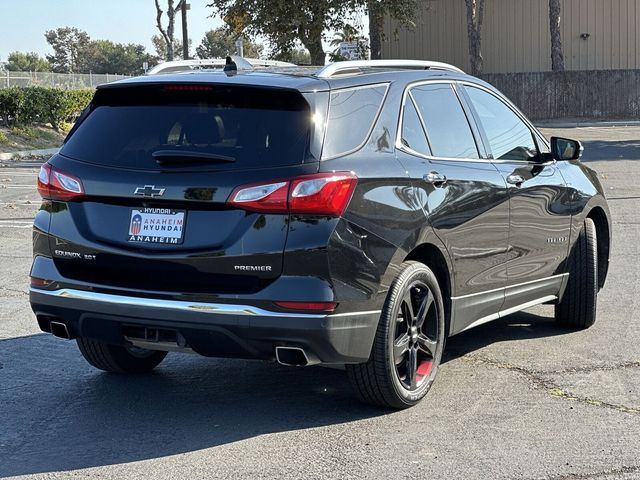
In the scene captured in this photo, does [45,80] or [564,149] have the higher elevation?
[564,149]

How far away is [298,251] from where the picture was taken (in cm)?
505

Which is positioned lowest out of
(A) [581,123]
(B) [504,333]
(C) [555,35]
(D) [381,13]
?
(A) [581,123]

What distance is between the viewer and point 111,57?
134500 millimetres

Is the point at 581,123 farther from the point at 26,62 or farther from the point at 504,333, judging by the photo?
the point at 26,62

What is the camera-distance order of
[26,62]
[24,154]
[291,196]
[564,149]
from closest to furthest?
[291,196]
[564,149]
[24,154]
[26,62]

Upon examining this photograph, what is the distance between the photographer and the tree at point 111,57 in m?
134

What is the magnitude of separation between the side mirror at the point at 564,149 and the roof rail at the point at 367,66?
3.38 feet

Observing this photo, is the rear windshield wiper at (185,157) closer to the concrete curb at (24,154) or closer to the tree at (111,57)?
the concrete curb at (24,154)

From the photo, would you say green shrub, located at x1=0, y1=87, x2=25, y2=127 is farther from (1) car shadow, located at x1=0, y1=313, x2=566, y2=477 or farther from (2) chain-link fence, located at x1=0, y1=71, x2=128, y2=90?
(1) car shadow, located at x1=0, y1=313, x2=566, y2=477

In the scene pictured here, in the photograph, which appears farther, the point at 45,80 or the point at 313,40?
the point at 45,80

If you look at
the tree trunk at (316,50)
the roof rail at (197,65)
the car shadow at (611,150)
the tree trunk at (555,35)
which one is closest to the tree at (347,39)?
the tree trunk at (316,50)

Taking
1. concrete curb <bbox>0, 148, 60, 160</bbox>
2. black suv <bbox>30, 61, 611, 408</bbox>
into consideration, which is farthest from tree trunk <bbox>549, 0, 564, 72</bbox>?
black suv <bbox>30, 61, 611, 408</bbox>

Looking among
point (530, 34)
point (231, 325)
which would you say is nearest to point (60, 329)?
point (231, 325)

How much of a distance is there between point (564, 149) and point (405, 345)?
247 centimetres
